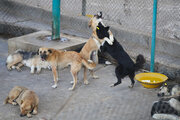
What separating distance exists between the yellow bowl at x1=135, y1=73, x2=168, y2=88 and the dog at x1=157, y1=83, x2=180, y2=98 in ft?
0.89

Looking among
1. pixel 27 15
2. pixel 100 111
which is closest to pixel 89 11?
pixel 27 15

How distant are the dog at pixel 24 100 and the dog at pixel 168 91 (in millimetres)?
2346

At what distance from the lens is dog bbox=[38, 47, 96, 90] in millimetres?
6653

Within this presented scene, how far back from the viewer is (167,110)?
5.36m

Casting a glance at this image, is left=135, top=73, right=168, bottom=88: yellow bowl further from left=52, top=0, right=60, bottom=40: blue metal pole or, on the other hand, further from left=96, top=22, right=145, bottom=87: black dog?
left=52, top=0, right=60, bottom=40: blue metal pole

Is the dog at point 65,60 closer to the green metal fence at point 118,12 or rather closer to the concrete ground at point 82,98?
the concrete ground at point 82,98

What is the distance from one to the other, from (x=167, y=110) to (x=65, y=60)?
2.47 m

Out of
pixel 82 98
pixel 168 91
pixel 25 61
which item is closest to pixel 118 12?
pixel 25 61

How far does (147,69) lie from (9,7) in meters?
5.58

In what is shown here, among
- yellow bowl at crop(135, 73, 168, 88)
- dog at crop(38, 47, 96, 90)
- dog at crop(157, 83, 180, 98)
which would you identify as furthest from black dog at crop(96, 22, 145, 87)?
dog at crop(157, 83, 180, 98)

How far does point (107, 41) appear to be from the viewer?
23.1ft

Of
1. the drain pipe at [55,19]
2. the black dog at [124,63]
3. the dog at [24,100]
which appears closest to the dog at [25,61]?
the drain pipe at [55,19]

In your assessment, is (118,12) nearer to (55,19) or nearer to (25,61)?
(55,19)

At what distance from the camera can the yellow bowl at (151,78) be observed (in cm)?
664
